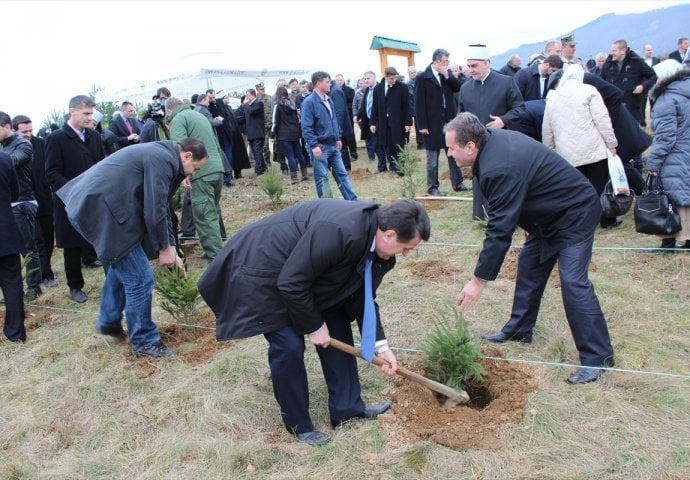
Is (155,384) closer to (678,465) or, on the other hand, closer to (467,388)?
(467,388)

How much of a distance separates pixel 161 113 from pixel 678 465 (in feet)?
19.8

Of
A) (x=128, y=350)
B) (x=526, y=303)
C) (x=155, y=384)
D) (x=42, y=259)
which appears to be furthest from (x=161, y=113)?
(x=526, y=303)

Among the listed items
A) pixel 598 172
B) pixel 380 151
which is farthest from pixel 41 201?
pixel 380 151

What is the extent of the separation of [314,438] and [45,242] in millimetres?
5030

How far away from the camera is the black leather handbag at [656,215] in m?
5.15

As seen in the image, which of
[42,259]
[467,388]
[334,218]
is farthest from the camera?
[42,259]

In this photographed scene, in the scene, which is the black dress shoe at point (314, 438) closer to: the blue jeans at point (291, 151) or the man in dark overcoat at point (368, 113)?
the blue jeans at point (291, 151)

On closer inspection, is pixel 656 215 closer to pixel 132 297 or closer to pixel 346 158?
pixel 132 297

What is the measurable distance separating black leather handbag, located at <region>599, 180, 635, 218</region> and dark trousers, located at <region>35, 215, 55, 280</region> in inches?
251

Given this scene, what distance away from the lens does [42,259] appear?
6.51 meters

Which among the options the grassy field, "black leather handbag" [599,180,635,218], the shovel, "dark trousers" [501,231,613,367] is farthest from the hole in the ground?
"black leather handbag" [599,180,635,218]

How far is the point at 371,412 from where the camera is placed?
346cm

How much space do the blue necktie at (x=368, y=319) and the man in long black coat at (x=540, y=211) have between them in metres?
0.72

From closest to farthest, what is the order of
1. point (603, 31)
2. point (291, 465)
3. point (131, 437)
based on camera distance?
point (291, 465), point (131, 437), point (603, 31)
